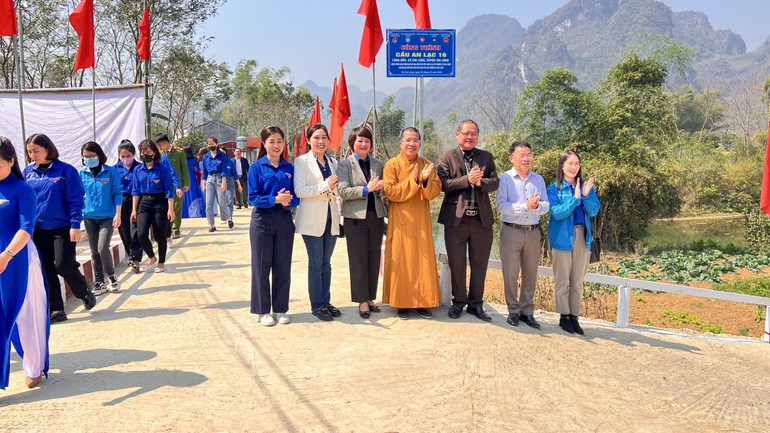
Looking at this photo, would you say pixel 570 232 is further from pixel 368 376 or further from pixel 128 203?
pixel 128 203

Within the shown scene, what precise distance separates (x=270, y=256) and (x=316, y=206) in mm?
581

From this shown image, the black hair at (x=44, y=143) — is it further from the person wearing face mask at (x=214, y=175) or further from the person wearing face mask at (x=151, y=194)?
the person wearing face mask at (x=214, y=175)

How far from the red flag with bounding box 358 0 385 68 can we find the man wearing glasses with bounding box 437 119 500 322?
2224 millimetres

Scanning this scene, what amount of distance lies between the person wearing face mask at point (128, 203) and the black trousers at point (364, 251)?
3.09 meters

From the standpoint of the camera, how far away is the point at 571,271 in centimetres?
478

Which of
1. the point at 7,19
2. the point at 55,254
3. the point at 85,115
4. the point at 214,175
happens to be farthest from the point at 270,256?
the point at 85,115

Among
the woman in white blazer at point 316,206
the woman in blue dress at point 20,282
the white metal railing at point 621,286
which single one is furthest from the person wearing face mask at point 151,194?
the white metal railing at point 621,286

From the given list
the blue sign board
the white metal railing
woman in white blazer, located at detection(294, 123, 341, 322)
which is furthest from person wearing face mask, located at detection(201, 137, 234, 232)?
the white metal railing

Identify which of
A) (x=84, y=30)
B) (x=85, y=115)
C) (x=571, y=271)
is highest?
(x=84, y=30)

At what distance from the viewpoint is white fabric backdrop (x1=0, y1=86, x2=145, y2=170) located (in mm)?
9258

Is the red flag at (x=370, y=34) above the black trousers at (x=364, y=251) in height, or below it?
above

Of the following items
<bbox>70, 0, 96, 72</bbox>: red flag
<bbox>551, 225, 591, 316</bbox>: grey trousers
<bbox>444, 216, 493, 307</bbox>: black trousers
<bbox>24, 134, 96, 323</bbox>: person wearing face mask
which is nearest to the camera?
<bbox>24, 134, 96, 323</bbox>: person wearing face mask

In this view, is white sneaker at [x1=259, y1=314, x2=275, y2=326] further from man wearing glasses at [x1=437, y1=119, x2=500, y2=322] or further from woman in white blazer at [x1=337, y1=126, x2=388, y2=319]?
man wearing glasses at [x1=437, y1=119, x2=500, y2=322]

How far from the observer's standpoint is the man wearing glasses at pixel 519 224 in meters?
4.75
